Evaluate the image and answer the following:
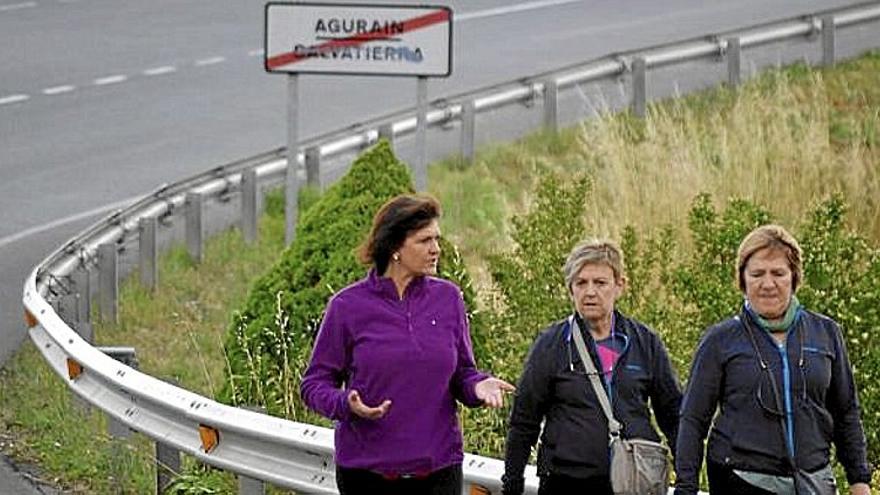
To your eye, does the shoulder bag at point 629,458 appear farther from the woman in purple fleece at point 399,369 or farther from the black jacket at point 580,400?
the woman in purple fleece at point 399,369

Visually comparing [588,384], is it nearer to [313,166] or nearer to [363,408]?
[363,408]

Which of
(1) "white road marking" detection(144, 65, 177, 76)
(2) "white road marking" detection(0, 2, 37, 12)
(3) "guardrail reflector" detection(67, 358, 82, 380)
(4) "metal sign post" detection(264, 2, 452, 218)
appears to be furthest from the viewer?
(2) "white road marking" detection(0, 2, 37, 12)

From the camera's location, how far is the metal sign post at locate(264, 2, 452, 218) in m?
16.7

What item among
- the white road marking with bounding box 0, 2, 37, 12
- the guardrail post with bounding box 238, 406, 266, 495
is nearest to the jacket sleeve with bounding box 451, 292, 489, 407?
the guardrail post with bounding box 238, 406, 266, 495

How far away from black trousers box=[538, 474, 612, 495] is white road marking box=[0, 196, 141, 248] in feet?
41.1

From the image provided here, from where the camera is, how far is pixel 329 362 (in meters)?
8.37

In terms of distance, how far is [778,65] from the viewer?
26.2 meters

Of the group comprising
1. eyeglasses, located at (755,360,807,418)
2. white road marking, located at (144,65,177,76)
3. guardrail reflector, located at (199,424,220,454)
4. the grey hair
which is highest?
the grey hair

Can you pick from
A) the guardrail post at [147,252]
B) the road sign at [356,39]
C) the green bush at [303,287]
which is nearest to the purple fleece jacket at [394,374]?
the green bush at [303,287]

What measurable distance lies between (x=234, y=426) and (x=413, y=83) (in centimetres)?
1878

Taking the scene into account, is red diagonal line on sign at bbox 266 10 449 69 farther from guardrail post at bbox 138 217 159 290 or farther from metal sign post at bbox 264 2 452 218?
guardrail post at bbox 138 217 159 290

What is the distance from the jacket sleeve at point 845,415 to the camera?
791 centimetres

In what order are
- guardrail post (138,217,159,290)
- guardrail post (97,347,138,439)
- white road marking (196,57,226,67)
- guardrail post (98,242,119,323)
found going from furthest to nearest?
white road marking (196,57,226,67) < guardrail post (138,217,159,290) < guardrail post (98,242,119,323) < guardrail post (97,347,138,439)

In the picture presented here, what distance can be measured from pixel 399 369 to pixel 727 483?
1080 mm
